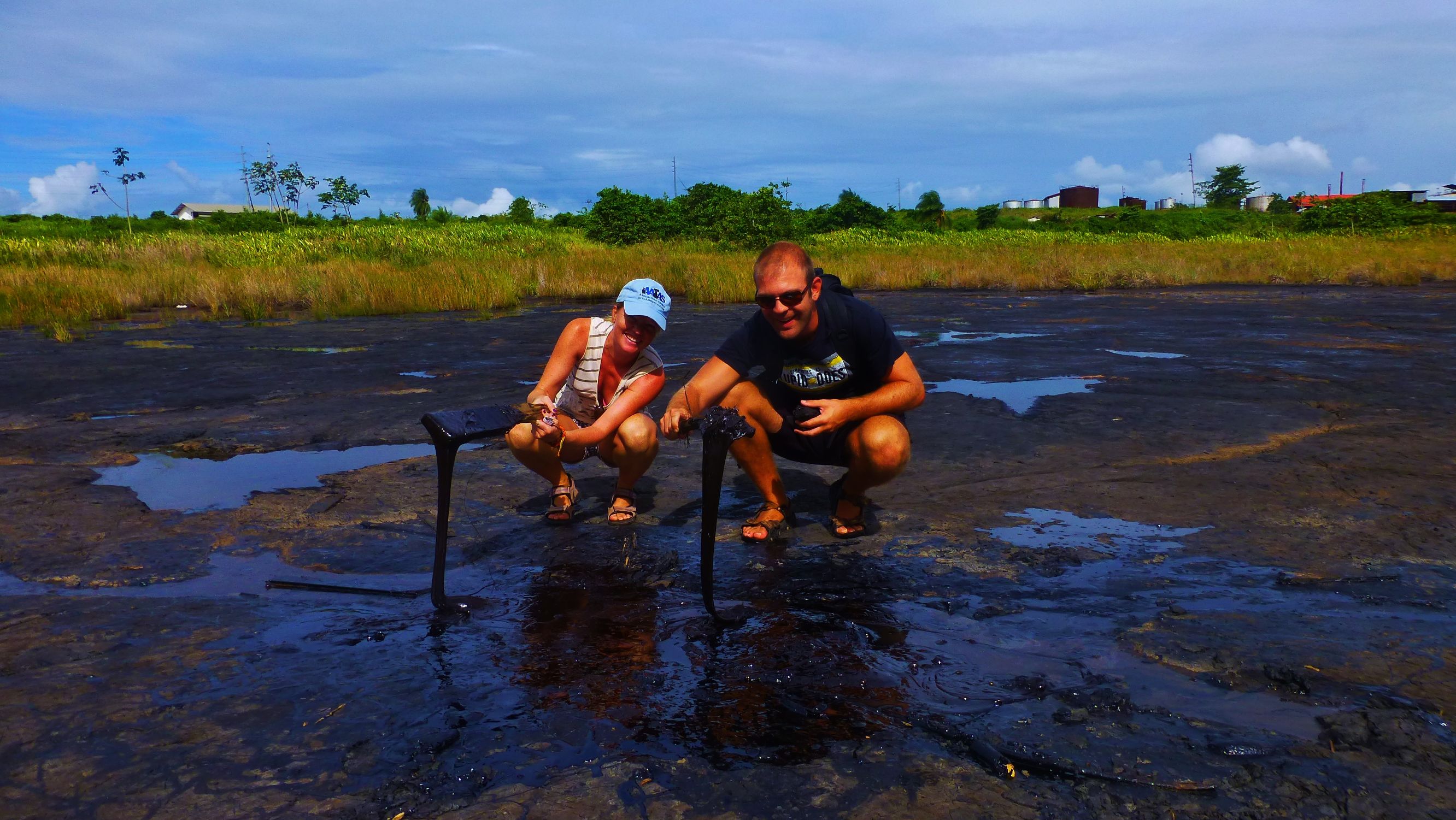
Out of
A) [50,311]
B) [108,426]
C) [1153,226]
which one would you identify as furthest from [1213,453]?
[1153,226]

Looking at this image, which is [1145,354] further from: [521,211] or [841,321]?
[521,211]

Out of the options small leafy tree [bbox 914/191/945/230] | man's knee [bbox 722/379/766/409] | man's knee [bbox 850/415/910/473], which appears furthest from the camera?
small leafy tree [bbox 914/191/945/230]

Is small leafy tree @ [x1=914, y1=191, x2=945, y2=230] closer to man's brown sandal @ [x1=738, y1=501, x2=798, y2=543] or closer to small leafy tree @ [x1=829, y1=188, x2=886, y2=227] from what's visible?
small leafy tree @ [x1=829, y1=188, x2=886, y2=227]

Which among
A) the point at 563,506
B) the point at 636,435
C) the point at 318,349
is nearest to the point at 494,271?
the point at 318,349

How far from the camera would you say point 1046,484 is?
4.93 meters

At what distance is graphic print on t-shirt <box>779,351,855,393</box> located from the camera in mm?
3992

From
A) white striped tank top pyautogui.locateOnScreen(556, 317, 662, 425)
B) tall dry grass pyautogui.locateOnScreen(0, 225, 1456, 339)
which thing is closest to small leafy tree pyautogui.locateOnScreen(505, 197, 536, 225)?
tall dry grass pyautogui.locateOnScreen(0, 225, 1456, 339)

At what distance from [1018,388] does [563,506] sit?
4.63 meters

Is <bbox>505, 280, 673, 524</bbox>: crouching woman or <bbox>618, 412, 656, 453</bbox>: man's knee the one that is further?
<bbox>618, 412, 656, 453</bbox>: man's knee

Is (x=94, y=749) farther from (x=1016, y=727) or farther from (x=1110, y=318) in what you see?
(x=1110, y=318)

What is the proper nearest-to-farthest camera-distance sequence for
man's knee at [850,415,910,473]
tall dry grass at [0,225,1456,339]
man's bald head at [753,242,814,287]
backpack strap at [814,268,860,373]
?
man's bald head at [753,242,814,287] < backpack strap at [814,268,860,373] < man's knee at [850,415,910,473] < tall dry grass at [0,225,1456,339]

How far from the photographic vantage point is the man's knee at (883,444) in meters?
3.95

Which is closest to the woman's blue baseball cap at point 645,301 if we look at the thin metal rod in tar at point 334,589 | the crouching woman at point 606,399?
the crouching woman at point 606,399

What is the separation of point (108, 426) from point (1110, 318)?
12.1 m
